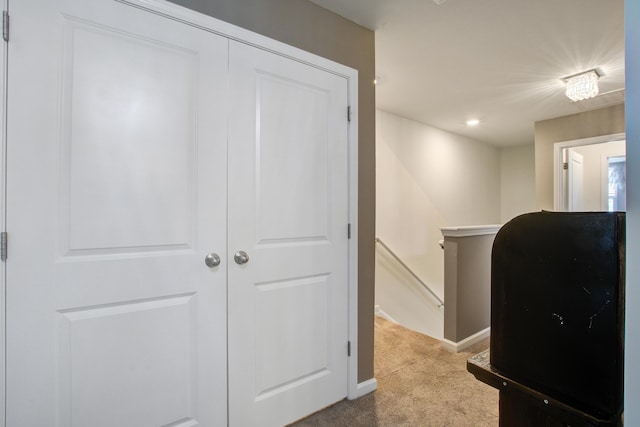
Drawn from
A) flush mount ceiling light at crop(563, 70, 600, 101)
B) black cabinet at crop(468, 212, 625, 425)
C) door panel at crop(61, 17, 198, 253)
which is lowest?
black cabinet at crop(468, 212, 625, 425)

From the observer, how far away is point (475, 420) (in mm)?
1619

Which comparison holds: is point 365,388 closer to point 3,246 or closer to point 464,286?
point 464,286

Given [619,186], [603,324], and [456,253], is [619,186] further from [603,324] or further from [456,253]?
[603,324]

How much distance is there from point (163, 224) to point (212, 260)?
250 mm

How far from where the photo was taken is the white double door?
104cm

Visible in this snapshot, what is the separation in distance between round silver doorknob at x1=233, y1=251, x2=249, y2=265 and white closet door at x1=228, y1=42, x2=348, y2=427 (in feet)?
0.06

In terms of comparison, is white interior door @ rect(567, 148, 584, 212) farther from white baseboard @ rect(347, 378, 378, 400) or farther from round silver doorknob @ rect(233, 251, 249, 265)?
round silver doorknob @ rect(233, 251, 249, 265)

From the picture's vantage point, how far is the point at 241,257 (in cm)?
142

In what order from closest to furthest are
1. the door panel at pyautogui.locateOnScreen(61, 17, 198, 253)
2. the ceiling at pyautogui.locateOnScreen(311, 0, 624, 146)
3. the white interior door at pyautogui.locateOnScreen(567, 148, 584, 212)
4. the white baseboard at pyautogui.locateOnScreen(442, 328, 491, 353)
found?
the door panel at pyautogui.locateOnScreen(61, 17, 198, 253), the ceiling at pyautogui.locateOnScreen(311, 0, 624, 146), the white baseboard at pyautogui.locateOnScreen(442, 328, 491, 353), the white interior door at pyautogui.locateOnScreen(567, 148, 584, 212)

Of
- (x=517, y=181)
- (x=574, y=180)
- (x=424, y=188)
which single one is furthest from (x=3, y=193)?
(x=517, y=181)

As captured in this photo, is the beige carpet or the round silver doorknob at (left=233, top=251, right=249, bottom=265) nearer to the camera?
the round silver doorknob at (left=233, top=251, right=249, bottom=265)

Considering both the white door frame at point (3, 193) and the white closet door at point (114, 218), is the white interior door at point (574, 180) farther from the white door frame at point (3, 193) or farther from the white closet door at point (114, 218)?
the white door frame at point (3, 193)

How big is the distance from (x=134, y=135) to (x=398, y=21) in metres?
1.61

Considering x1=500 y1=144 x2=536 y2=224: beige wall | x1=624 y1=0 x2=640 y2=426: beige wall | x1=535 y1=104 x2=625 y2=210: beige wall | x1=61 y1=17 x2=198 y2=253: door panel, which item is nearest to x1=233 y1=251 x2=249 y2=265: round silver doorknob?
x1=61 y1=17 x2=198 y2=253: door panel
